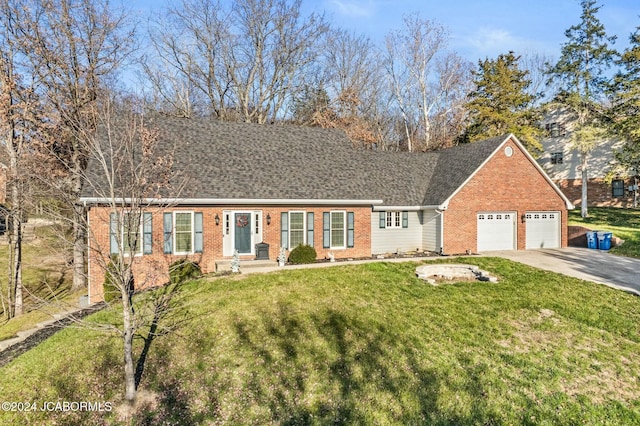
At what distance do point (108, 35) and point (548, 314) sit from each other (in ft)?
72.6

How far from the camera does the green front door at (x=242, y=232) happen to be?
609 inches

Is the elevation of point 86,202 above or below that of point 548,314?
above

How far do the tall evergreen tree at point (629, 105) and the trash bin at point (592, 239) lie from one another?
910 centimetres

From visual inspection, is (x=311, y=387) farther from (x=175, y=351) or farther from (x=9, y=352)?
(x=9, y=352)

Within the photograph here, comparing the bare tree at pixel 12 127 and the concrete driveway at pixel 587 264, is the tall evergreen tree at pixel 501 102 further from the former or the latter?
the bare tree at pixel 12 127

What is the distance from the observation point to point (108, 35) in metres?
18.2

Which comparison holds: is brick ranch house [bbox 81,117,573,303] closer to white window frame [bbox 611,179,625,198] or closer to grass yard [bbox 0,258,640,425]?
grass yard [bbox 0,258,640,425]

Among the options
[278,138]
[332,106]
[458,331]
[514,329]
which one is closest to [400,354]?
[458,331]

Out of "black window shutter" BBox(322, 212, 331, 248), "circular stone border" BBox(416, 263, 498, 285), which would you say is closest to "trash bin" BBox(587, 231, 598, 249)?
"circular stone border" BBox(416, 263, 498, 285)

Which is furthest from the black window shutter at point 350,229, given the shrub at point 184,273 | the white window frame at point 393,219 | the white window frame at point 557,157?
the white window frame at point 557,157

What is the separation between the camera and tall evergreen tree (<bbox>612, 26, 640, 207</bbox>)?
24734mm

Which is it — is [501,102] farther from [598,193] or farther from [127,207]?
[127,207]

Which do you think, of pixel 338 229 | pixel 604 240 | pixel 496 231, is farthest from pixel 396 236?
pixel 604 240

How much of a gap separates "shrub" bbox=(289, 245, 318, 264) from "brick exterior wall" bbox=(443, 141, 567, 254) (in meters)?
7.11
